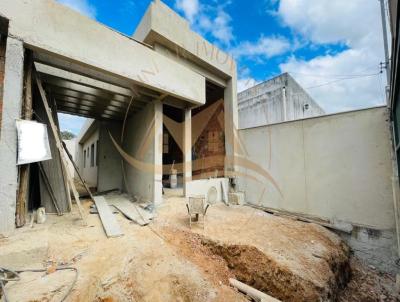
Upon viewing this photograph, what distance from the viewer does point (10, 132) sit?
283 centimetres

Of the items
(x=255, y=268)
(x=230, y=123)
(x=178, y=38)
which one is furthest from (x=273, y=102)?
(x=255, y=268)

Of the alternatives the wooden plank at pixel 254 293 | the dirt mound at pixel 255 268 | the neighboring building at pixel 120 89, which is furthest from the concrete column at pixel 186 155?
the wooden plank at pixel 254 293

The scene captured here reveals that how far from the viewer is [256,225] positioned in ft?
14.8

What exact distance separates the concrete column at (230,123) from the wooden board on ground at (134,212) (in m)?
3.77

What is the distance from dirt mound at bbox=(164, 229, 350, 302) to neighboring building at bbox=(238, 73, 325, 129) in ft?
19.1

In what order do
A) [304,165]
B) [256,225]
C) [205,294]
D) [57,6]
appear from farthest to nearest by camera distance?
1. [304,165]
2. [256,225]
3. [57,6]
4. [205,294]

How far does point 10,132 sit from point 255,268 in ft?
15.2

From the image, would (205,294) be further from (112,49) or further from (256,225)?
(112,49)

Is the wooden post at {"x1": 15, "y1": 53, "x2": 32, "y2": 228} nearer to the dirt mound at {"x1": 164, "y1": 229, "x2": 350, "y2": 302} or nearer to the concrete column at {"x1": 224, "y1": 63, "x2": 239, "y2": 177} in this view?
the dirt mound at {"x1": 164, "y1": 229, "x2": 350, "y2": 302}

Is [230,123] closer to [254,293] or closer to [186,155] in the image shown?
[186,155]

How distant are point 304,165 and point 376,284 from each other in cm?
291

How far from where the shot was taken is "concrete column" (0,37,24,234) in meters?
2.72

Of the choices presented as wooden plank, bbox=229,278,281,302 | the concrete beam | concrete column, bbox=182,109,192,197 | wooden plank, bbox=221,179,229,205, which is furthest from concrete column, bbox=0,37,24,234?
A: wooden plank, bbox=221,179,229,205

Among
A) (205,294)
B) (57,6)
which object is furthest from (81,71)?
(205,294)
